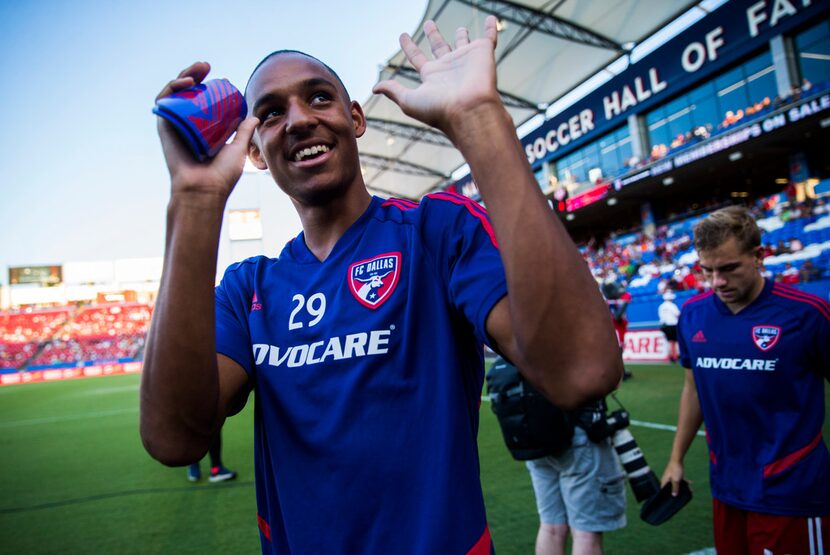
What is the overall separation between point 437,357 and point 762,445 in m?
2.09

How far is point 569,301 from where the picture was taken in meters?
0.82

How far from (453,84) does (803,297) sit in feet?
8.08

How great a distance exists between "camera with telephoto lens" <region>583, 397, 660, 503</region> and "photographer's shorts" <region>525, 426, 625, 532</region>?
0.07 meters

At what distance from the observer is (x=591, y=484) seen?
2.84 m

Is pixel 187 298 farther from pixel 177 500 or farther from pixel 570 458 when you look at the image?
pixel 177 500

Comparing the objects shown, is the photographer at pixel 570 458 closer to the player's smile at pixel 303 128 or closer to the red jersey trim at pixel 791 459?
the red jersey trim at pixel 791 459

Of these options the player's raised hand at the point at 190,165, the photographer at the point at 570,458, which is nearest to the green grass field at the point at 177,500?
the photographer at the point at 570,458

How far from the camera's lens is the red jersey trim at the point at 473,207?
106cm

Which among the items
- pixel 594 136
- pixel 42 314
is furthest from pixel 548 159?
pixel 42 314

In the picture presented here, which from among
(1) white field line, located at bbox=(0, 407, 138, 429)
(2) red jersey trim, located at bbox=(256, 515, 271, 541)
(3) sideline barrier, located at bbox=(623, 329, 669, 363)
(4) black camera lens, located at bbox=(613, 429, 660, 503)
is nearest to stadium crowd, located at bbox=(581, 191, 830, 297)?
(3) sideline barrier, located at bbox=(623, 329, 669, 363)

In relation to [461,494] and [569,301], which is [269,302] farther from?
[569,301]

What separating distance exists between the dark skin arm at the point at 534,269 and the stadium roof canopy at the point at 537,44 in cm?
1884

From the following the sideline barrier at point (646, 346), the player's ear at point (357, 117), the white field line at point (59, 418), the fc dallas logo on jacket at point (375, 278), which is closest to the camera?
the fc dallas logo on jacket at point (375, 278)

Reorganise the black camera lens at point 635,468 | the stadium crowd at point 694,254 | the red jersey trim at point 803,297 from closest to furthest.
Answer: the red jersey trim at point 803,297, the black camera lens at point 635,468, the stadium crowd at point 694,254
